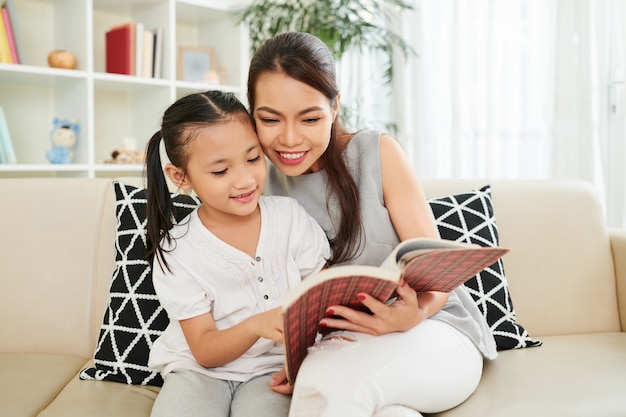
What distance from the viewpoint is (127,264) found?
1506mm

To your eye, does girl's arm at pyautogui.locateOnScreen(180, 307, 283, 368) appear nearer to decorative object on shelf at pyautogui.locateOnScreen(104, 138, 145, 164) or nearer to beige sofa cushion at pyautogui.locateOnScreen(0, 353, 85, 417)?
beige sofa cushion at pyautogui.locateOnScreen(0, 353, 85, 417)

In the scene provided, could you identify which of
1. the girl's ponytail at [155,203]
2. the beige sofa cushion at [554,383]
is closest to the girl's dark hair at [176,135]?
the girl's ponytail at [155,203]

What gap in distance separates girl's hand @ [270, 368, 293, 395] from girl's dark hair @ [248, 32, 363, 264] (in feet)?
0.93

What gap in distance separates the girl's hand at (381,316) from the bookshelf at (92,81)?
2.10 metres

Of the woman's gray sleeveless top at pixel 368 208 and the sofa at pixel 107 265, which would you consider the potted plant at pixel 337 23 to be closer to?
the sofa at pixel 107 265

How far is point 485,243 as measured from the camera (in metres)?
1.58

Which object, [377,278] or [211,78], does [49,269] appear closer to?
[377,278]

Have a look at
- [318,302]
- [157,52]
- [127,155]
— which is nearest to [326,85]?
[318,302]

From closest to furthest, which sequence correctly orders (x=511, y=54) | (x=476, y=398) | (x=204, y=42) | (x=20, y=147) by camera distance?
(x=476, y=398), (x=511, y=54), (x=20, y=147), (x=204, y=42)

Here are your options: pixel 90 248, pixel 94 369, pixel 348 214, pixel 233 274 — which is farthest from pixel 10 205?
pixel 348 214

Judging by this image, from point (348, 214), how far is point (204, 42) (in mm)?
2579

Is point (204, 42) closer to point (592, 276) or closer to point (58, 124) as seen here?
point (58, 124)

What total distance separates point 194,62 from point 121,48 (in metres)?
0.46

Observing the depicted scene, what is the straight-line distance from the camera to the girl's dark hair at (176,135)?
1261mm
